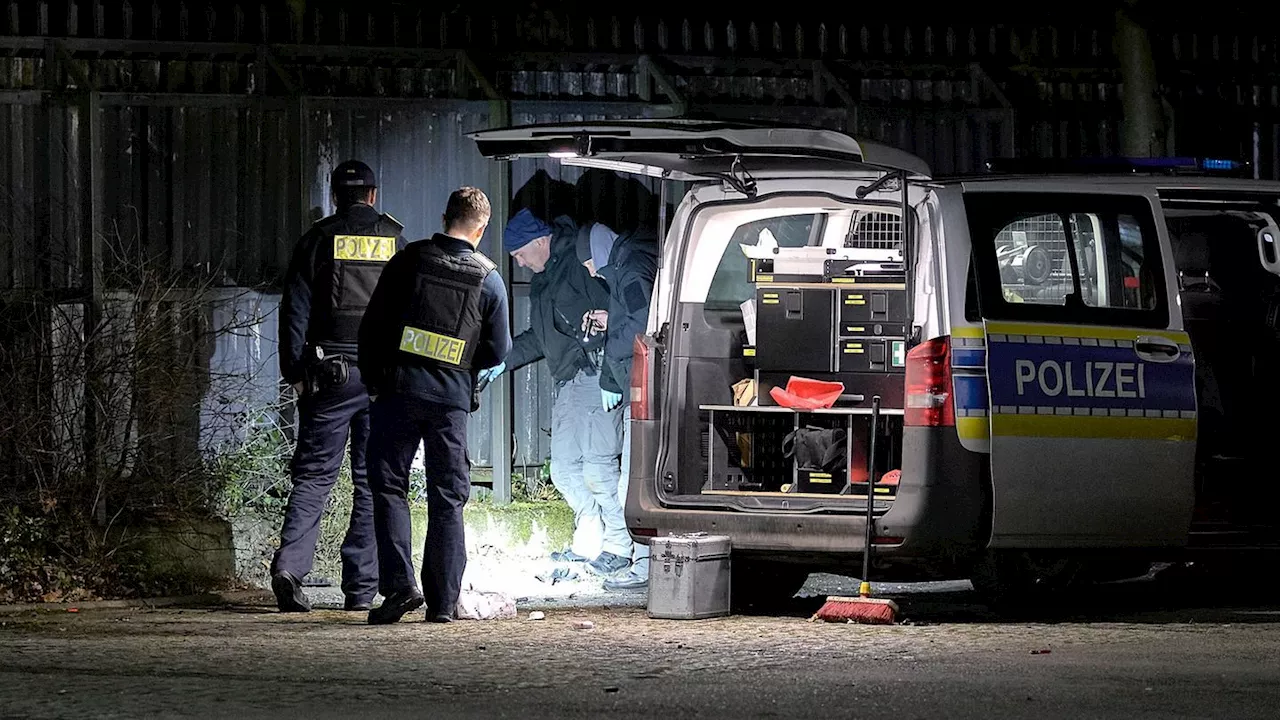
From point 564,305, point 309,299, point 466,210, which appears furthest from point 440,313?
point 564,305

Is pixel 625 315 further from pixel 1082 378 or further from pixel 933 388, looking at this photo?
pixel 1082 378

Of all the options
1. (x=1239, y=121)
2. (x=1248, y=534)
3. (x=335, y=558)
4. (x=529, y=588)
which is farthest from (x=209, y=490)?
(x=1239, y=121)

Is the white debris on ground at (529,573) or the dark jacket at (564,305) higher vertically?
the dark jacket at (564,305)

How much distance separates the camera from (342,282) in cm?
866

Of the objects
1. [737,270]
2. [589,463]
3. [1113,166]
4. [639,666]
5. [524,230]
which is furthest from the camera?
[524,230]

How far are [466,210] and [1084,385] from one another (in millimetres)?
2581

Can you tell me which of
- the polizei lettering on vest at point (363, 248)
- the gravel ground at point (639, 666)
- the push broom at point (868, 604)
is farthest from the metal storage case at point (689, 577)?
the polizei lettering on vest at point (363, 248)

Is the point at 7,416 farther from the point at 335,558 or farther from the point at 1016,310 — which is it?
the point at 1016,310

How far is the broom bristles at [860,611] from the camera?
7.94 m

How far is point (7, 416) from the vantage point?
9.48 meters

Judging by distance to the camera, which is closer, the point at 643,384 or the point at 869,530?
the point at 869,530

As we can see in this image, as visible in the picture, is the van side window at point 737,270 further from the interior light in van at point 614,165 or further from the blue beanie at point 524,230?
the blue beanie at point 524,230

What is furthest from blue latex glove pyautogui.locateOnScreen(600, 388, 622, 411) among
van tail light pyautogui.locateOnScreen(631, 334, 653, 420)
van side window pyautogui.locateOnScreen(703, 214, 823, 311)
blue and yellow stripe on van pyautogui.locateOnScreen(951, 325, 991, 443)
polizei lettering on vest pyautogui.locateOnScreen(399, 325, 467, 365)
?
blue and yellow stripe on van pyautogui.locateOnScreen(951, 325, 991, 443)

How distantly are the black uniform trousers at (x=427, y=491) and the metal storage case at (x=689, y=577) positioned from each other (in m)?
0.84
